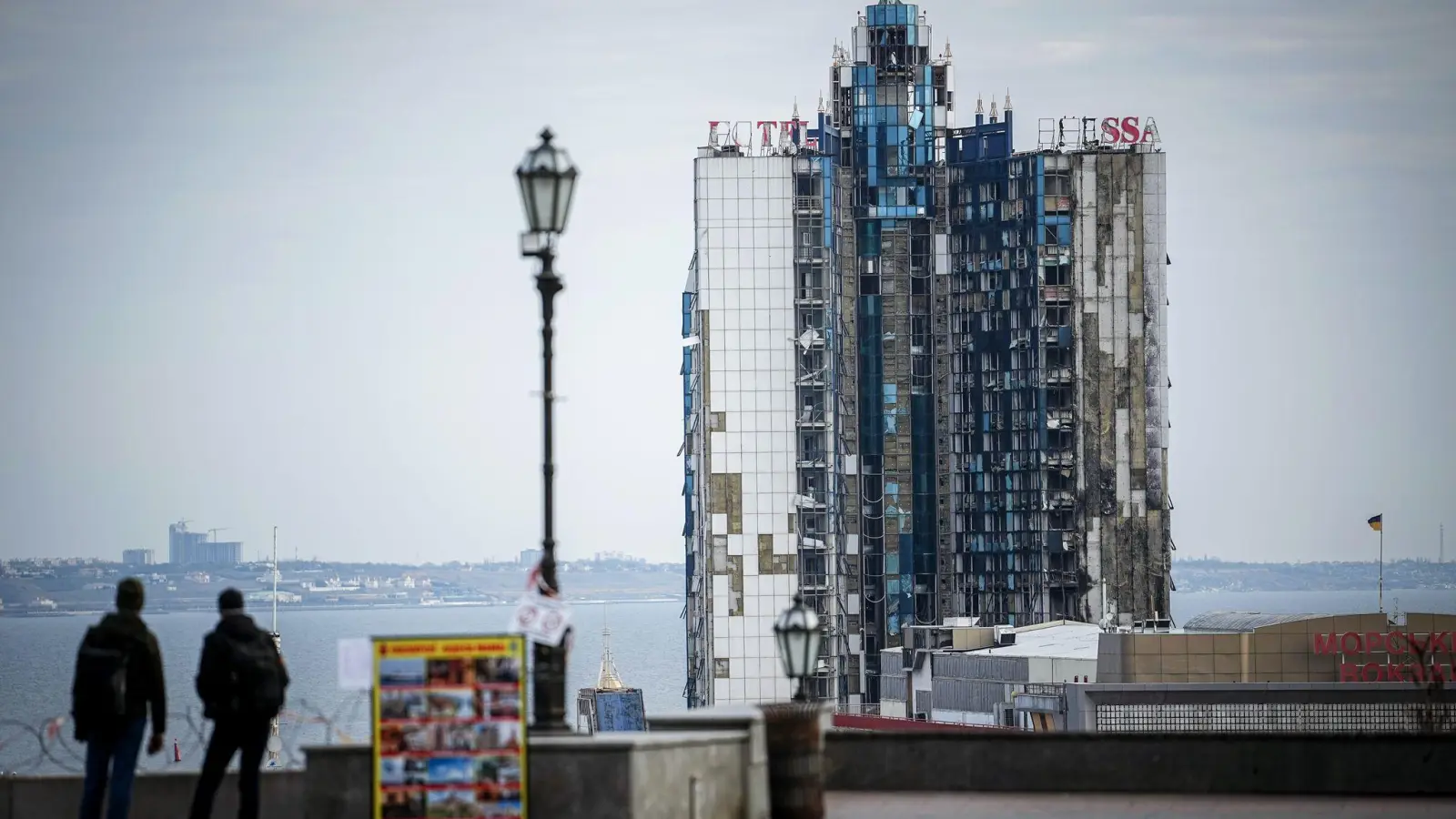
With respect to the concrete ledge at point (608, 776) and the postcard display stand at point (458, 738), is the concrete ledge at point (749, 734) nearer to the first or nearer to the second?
the concrete ledge at point (608, 776)

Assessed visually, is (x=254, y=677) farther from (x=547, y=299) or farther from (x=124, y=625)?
(x=547, y=299)

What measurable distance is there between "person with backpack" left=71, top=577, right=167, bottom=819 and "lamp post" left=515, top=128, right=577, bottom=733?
3.18 metres

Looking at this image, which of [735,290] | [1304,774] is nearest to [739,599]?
[735,290]

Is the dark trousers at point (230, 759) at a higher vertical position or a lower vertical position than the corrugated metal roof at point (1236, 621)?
higher

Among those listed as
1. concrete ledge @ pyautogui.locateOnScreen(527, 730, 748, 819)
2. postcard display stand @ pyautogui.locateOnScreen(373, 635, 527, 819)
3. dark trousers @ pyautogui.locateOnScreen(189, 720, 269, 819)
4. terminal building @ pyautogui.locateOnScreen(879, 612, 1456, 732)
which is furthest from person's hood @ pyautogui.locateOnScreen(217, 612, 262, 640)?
terminal building @ pyautogui.locateOnScreen(879, 612, 1456, 732)

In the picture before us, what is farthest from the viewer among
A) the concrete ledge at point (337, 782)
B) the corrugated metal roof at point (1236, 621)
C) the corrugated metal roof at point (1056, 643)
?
the corrugated metal roof at point (1056, 643)

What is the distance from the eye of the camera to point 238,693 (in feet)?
59.6

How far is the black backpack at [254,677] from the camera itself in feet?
59.4

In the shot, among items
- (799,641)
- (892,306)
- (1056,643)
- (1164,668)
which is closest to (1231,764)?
(799,641)

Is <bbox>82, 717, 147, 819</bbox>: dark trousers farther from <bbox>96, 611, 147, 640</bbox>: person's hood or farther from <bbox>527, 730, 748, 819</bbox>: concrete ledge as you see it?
<bbox>527, 730, 748, 819</bbox>: concrete ledge

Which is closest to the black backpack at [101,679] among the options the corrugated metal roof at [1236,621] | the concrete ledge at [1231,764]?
the concrete ledge at [1231,764]

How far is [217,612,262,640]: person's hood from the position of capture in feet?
59.7

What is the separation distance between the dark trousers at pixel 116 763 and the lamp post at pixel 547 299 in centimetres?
334

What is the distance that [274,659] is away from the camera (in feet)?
59.8
